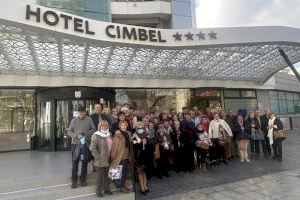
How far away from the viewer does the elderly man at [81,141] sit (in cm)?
649

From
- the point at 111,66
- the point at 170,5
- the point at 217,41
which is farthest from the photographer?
the point at 170,5

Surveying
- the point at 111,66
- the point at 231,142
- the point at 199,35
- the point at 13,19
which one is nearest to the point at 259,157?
the point at 231,142

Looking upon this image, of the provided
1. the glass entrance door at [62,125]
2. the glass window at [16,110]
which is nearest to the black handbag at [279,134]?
the glass entrance door at [62,125]

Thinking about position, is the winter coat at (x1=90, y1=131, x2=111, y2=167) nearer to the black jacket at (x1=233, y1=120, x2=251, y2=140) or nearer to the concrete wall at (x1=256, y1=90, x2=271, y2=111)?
the black jacket at (x1=233, y1=120, x2=251, y2=140)

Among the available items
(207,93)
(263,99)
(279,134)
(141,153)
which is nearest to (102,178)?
(141,153)

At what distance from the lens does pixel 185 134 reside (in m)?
8.70

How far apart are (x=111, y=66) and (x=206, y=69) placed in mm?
6154

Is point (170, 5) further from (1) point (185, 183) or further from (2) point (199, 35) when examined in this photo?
(1) point (185, 183)

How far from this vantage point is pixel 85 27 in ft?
32.7

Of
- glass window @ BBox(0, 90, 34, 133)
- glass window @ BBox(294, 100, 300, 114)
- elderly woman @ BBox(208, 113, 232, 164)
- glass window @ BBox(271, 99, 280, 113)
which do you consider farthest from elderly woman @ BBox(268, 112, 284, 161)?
glass window @ BBox(294, 100, 300, 114)

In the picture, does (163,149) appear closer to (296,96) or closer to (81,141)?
(81,141)

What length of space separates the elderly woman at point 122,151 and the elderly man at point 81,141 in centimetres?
71

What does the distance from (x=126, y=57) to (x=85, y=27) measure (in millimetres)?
3983

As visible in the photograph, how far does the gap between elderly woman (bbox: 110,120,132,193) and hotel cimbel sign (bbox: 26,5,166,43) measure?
16.0 ft
